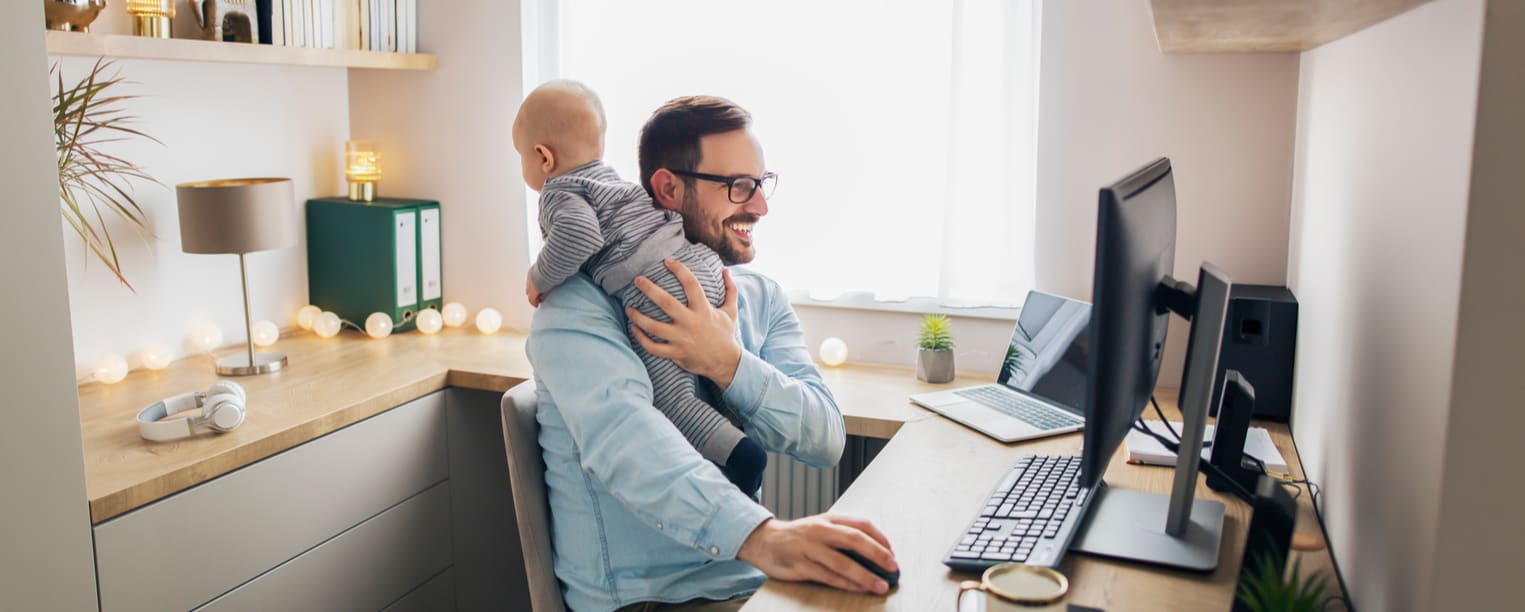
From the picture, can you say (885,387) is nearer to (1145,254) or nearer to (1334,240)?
(1334,240)

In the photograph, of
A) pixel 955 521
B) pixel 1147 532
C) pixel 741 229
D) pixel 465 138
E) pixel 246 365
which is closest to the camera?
pixel 1147 532

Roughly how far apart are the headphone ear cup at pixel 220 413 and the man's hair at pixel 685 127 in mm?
931

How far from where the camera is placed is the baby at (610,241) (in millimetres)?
1617

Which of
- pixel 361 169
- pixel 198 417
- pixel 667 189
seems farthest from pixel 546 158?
pixel 361 169

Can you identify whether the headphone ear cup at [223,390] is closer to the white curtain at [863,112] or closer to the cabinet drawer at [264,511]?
the cabinet drawer at [264,511]

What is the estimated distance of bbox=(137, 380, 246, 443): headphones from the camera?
6.64ft

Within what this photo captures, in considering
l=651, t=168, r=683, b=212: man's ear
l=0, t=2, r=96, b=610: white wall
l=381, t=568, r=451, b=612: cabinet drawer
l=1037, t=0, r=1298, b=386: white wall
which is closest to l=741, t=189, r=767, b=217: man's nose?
l=651, t=168, r=683, b=212: man's ear

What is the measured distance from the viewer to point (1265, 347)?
2080 millimetres

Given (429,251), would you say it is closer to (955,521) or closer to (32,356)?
(32,356)

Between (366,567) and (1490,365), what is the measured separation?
6.95 feet

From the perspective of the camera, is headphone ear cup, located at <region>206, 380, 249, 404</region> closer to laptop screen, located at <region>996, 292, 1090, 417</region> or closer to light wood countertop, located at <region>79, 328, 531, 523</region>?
light wood countertop, located at <region>79, 328, 531, 523</region>

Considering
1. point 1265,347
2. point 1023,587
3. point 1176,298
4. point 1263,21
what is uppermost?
point 1263,21

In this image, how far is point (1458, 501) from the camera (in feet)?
2.94

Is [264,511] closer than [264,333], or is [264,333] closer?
[264,511]
